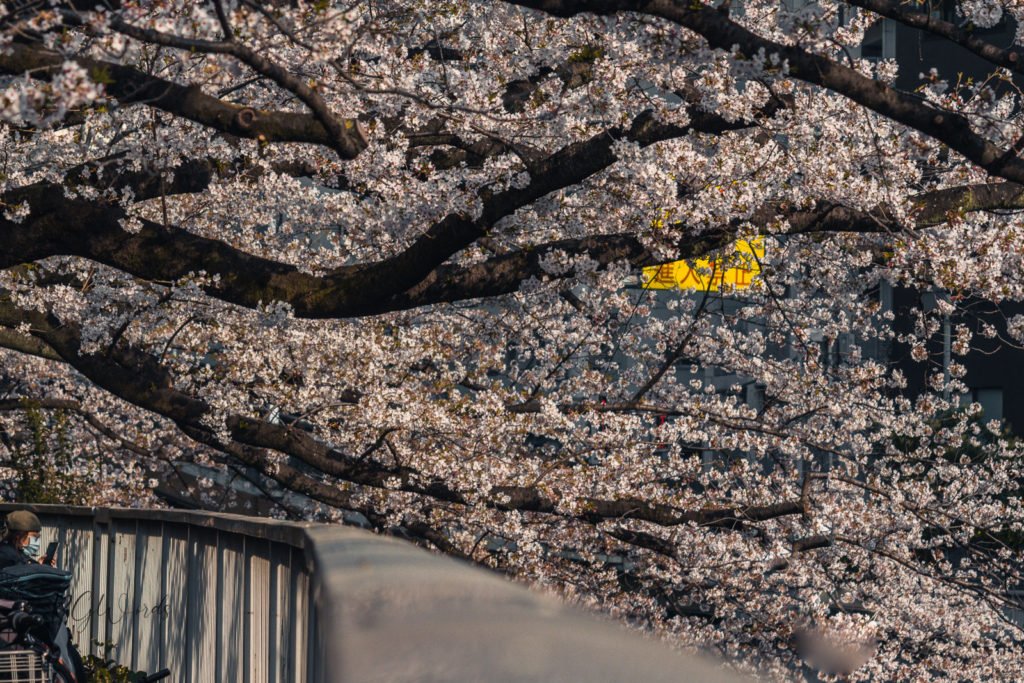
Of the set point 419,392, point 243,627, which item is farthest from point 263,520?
point 419,392

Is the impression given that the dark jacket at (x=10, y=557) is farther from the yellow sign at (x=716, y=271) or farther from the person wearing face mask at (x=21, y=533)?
the yellow sign at (x=716, y=271)

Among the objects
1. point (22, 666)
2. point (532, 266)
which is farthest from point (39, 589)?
point (532, 266)

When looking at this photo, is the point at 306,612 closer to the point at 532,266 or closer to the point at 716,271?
the point at 532,266

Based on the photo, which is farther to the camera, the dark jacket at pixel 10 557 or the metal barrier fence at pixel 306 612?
the dark jacket at pixel 10 557

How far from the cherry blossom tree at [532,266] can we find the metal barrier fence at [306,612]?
935 millimetres

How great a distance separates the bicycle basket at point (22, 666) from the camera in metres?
6.76

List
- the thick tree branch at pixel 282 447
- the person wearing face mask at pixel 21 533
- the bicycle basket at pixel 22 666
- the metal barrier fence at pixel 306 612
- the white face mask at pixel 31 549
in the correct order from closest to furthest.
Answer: the metal barrier fence at pixel 306 612, the bicycle basket at pixel 22 666, the person wearing face mask at pixel 21 533, the white face mask at pixel 31 549, the thick tree branch at pixel 282 447

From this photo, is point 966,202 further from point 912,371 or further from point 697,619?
point 912,371

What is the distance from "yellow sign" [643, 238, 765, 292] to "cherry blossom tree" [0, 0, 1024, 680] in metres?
0.20

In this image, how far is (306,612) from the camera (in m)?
4.18

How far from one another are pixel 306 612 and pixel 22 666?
3.31 meters

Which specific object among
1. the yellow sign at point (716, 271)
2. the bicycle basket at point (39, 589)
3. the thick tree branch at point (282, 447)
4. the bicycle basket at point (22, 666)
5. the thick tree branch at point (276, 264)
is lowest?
the bicycle basket at point (22, 666)

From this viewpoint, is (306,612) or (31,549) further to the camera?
(31,549)

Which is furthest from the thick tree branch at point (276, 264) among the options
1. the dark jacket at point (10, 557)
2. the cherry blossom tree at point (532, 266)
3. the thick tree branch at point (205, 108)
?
the dark jacket at point (10, 557)
